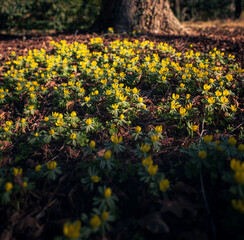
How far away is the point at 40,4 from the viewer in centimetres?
632

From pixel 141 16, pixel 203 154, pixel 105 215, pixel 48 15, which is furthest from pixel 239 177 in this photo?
pixel 48 15

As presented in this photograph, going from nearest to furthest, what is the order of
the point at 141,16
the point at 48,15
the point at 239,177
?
the point at 239,177 < the point at 141,16 < the point at 48,15

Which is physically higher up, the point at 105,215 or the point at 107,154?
the point at 107,154

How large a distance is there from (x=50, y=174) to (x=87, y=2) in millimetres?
6942

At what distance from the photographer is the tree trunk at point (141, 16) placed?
17.1ft

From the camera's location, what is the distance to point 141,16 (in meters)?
5.23

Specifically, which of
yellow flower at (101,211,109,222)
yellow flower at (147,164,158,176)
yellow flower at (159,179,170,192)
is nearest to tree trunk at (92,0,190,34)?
yellow flower at (147,164,158,176)

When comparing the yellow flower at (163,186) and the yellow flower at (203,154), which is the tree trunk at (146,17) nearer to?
the yellow flower at (203,154)

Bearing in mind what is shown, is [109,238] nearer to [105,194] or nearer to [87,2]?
[105,194]

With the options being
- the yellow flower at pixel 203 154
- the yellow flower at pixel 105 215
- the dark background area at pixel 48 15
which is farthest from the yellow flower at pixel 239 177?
the dark background area at pixel 48 15

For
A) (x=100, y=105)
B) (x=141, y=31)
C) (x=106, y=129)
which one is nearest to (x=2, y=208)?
(x=106, y=129)

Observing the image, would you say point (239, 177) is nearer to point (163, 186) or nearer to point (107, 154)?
point (163, 186)

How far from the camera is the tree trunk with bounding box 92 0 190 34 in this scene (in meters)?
5.21

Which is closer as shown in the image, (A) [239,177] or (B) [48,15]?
(A) [239,177]
